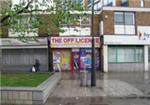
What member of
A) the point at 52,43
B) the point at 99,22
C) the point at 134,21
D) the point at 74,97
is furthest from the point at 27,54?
the point at 74,97

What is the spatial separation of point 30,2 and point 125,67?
20.2m

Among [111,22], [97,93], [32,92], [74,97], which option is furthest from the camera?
[111,22]

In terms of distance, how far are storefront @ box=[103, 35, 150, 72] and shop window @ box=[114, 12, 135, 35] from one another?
0.69 m

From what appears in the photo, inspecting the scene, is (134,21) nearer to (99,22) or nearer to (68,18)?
(99,22)

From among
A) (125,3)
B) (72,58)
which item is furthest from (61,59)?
(125,3)

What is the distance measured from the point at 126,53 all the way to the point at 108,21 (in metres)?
3.83

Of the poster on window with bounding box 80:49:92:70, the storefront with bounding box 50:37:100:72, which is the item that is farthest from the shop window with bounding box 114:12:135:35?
the poster on window with bounding box 80:49:92:70

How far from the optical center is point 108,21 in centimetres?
3256

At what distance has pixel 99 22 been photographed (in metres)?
34.0

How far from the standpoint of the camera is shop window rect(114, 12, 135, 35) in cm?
3294

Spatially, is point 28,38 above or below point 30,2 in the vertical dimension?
below

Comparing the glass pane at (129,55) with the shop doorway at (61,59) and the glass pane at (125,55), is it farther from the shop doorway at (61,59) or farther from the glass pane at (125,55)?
the shop doorway at (61,59)

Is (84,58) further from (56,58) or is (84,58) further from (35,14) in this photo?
(35,14)

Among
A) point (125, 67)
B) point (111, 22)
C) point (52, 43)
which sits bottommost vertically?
point (125, 67)
